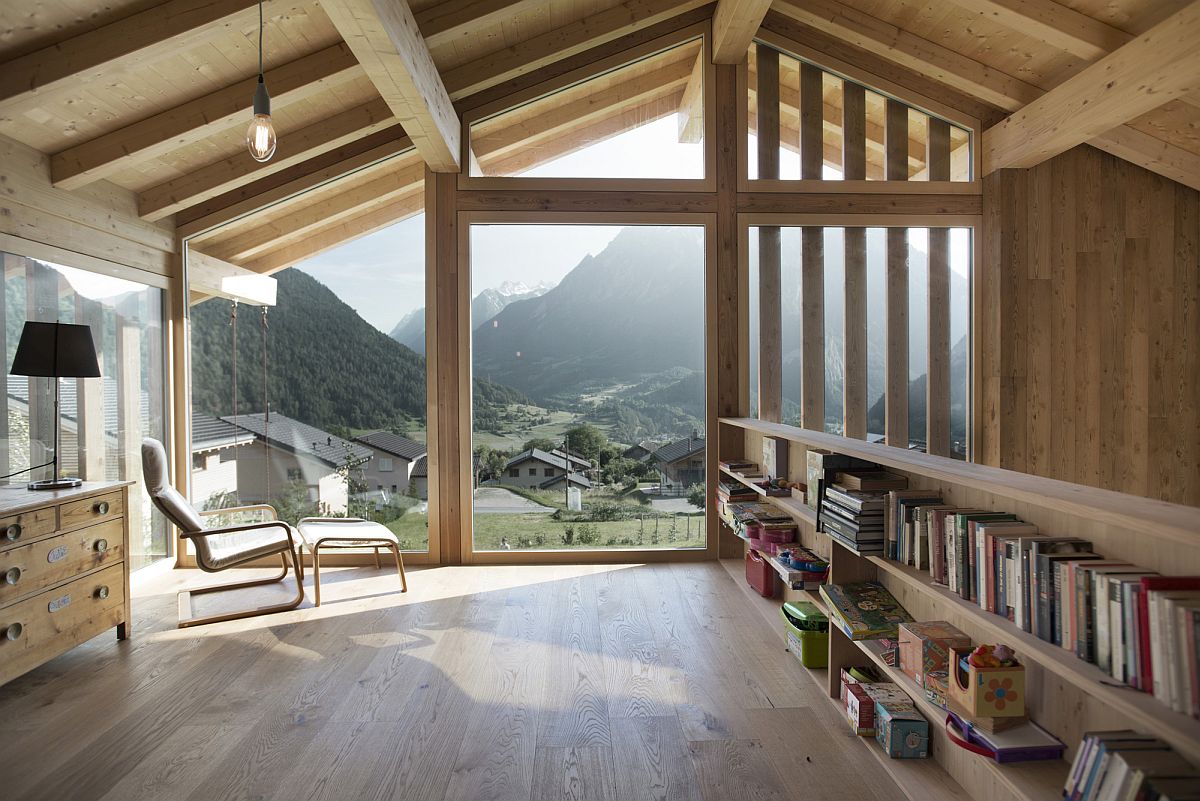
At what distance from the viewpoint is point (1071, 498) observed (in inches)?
62.9

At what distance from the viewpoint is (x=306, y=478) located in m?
4.80

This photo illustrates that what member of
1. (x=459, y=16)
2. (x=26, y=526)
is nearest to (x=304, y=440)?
(x=26, y=526)

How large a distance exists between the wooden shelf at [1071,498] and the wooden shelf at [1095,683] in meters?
0.33

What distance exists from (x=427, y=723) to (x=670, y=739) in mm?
903

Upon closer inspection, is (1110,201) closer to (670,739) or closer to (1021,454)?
(1021,454)

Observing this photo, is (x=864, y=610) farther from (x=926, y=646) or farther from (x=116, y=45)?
(x=116, y=45)

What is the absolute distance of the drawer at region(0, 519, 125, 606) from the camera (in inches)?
106

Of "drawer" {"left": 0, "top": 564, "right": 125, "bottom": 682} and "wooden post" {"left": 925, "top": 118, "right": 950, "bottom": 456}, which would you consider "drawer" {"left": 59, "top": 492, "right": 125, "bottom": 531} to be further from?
"wooden post" {"left": 925, "top": 118, "right": 950, "bottom": 456}

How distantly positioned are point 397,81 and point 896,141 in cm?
345

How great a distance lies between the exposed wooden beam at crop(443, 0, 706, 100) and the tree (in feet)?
7.82

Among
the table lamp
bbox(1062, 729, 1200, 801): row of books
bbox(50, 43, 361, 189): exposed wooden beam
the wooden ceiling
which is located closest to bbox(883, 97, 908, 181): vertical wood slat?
the wooden ceiling

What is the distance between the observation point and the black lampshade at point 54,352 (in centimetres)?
303

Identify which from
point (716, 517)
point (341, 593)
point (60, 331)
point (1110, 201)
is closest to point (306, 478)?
point (341, 593)

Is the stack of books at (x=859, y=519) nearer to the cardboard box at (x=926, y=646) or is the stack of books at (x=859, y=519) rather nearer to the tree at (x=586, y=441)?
the cardboard box at (x=926, y=646)
